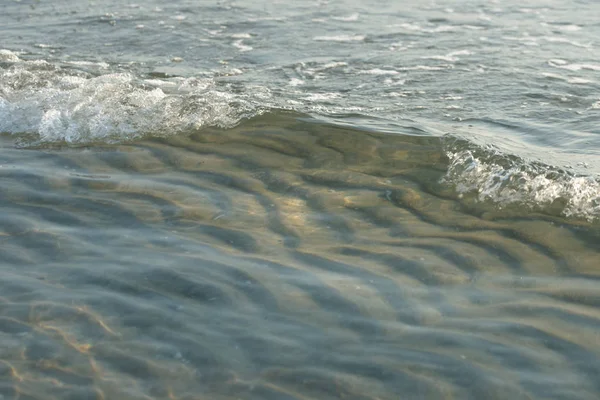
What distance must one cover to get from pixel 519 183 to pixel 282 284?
202 centimetres

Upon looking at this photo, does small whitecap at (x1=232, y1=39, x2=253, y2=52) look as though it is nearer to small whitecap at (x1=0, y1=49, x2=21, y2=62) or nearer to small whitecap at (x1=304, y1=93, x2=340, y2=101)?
small whitecap at (x1=304, y1=93, x2=340, y2=101)

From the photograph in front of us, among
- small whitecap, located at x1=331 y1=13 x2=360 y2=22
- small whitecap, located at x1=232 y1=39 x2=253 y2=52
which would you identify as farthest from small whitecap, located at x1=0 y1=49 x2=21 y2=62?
small whitecap, located at x1=331 y1=13 x2=360 y2=22

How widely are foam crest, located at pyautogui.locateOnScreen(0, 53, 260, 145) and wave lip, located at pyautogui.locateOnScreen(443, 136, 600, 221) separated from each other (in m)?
1.97

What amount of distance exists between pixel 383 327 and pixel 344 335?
0.62 feet

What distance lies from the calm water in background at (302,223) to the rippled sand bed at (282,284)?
0.01 m

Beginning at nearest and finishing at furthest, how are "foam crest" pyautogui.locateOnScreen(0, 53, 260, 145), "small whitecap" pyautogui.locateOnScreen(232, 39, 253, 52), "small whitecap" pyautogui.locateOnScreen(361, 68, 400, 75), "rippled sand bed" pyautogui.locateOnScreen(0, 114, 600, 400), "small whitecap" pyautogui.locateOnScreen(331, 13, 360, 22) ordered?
"rippled sand bed" pyautogui.locateOnScreen(0, 114, 600, 400) < "foam crest" pyautogui.locateOnScreen(0, 53, 260, 145) < "small whitecap" pyautogui.locateOnScreen(361, 68, 400, 75) < "small whitecap" pyautogui.locateOnScreen(232, 39, 253, 52) < "small whitecap" pyautogui.locateOnScreen(331, 13, 360, 22)

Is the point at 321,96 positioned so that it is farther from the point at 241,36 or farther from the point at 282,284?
the point at 282,284

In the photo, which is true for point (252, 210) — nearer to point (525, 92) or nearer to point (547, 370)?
point (547, 370)

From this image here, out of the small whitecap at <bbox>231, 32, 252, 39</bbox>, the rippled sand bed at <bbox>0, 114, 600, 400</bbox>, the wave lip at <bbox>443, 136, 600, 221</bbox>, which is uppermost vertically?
the small whitecap at <bbox>231, 32, 252, 39</bbox>

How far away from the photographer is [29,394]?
3092 millimetres

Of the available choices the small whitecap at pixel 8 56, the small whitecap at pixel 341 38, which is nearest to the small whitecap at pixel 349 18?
the small whitecap at pixel 341 38

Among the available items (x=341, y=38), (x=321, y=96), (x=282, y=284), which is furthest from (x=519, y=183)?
(x=341, y=38)

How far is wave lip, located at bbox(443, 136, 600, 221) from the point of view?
4805mm

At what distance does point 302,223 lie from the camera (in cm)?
462
